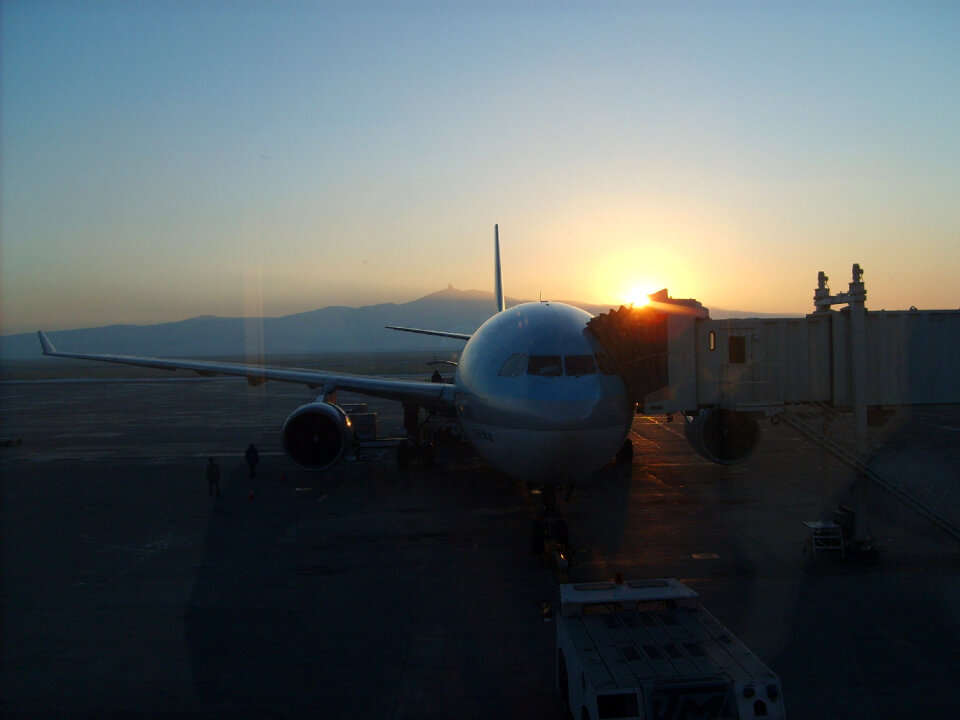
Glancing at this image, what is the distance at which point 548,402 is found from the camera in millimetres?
9883

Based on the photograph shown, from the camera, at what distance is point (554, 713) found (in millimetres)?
6621

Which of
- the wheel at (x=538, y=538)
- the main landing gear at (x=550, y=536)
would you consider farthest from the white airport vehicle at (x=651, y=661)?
the wheel at (x=538, y=538)

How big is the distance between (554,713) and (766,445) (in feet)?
62.1

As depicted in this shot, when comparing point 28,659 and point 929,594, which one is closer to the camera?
point 28,659

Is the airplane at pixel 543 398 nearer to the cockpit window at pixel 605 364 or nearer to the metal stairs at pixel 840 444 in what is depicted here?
the cockpit window at pixel 605 364

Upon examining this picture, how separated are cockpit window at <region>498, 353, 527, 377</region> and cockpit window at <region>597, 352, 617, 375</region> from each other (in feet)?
4.00

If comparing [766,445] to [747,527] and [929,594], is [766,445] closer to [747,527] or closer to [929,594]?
[747,527]

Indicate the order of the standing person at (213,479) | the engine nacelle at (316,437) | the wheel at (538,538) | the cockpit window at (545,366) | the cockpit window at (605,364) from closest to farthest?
1. the cockpit window at (545,366)
2. the cockpit window at (605,364)
3. the wheel at (538,538)
4. the engine nacelle at (316,437)
5. the standing person at (213,479)

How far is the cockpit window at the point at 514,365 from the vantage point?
10.7 metres

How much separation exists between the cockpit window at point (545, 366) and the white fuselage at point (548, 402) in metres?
0.02

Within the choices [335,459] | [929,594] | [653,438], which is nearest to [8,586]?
[335,459]

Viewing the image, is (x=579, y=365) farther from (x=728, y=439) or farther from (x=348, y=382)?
(x=348, y=382)

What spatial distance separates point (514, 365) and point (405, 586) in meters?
3.89

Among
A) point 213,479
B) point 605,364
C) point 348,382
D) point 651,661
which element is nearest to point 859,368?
point 605,364
